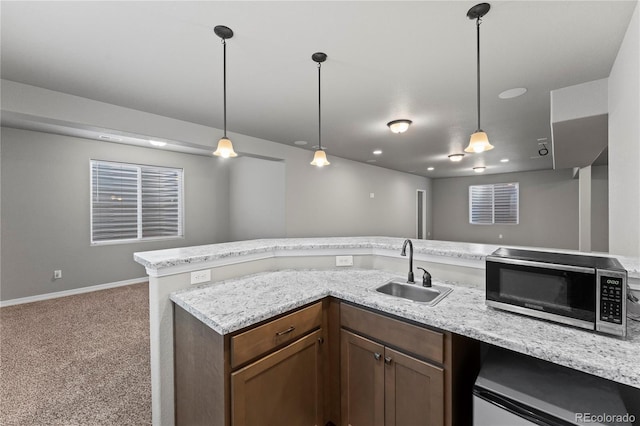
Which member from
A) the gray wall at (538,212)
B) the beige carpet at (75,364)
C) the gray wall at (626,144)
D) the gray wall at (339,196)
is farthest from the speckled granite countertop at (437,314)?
the gray wall at (538,212)

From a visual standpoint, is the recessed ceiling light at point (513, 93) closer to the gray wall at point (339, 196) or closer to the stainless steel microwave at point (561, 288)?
the stainless steel microwave at point (561, 288)

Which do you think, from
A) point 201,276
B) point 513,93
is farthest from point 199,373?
point 513,93

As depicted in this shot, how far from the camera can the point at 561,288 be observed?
1.25m

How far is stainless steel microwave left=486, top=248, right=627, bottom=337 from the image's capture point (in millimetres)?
1111

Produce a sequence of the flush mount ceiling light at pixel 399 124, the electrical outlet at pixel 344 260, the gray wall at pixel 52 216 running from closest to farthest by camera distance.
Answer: the electrical outlet at pixel 344 260 < the flush mount ceiling light at pixel 399 124 < the gray wall at pixel 52 216

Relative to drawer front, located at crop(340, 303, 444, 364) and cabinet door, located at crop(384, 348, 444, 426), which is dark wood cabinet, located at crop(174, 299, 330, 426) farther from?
cabinet door, located at crop(384, 348, 444, 426)

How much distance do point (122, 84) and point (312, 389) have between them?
308 centimetres

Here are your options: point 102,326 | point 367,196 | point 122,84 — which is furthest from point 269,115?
point 367,196

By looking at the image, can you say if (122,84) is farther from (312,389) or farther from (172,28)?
(312,389)

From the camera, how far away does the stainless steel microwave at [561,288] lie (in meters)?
1.11

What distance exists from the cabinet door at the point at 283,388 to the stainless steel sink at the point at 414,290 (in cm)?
58

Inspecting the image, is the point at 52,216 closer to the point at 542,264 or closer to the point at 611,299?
the point at 542,264

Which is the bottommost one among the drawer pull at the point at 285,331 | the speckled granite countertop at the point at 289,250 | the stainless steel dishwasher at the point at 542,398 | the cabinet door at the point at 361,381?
the cabinet door at the point at 361,381

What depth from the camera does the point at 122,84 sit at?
255 centimetres
